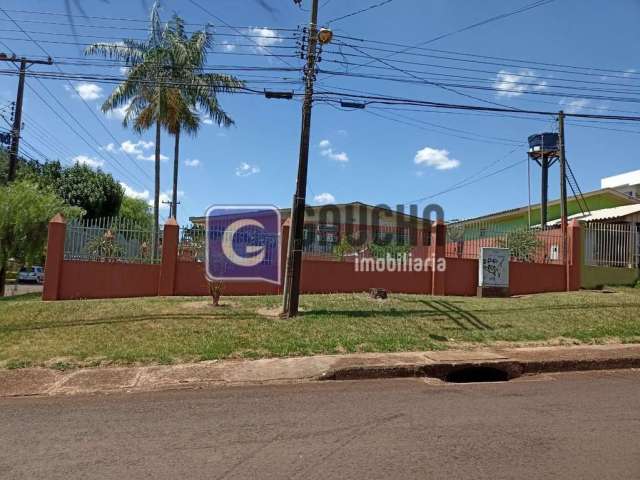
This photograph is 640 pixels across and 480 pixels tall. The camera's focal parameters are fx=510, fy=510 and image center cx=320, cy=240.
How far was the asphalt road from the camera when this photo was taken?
146 inches

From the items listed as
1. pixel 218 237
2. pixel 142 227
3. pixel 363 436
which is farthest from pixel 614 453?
pixel 142 227

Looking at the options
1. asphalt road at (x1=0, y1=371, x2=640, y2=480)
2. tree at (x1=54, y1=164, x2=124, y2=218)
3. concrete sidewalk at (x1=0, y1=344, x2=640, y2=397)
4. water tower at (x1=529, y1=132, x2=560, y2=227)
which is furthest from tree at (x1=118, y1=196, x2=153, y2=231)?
asphalt road at (x1=0, y1=371, x2=640, y2=480)

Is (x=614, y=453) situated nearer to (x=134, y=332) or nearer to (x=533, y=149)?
(x=134, y=332)

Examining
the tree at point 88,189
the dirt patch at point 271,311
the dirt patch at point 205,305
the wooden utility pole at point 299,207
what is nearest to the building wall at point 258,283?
the dirt patch at point 205,305

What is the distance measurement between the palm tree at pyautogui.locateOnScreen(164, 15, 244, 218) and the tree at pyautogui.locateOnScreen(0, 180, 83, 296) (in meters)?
6.00

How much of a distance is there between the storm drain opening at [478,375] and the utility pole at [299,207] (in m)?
3.68

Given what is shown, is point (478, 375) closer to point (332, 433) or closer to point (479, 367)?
point (479, 367)

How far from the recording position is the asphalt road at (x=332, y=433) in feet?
12.2

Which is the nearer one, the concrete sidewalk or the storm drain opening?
the concrete sidewalk

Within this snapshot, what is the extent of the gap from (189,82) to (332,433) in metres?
16.9

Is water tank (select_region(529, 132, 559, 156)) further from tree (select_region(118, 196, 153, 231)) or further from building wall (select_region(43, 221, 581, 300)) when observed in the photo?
tree (select_region(118, 196, 153, 231))

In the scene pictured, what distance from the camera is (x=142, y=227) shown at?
13.2 m

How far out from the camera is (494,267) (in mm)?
13953

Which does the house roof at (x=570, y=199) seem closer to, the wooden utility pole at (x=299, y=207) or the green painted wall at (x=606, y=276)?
the green painted wall at (x=606, y=276)
